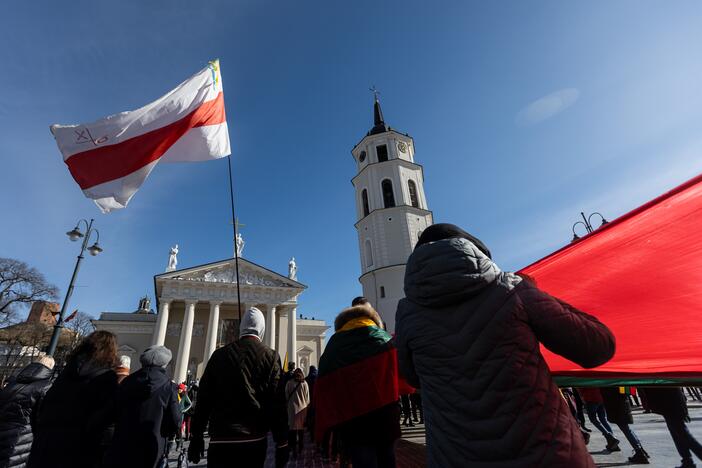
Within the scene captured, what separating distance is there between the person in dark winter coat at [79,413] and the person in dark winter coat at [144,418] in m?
0.11

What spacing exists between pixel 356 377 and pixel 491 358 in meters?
1.80

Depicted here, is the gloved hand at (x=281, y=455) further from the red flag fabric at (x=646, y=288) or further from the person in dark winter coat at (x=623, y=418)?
the person in dark winter coat at (x=623, y=418)

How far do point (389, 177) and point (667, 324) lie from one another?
3190 centimetres

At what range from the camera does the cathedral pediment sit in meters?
31.4

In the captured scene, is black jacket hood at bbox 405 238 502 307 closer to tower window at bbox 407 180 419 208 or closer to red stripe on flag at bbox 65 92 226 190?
red stripe on flag at bbox 65 92 226 190

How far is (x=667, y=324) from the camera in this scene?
5.58 ft

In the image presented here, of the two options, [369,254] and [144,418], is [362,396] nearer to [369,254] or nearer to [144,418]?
[144,418]

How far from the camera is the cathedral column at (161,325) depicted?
2860 cm

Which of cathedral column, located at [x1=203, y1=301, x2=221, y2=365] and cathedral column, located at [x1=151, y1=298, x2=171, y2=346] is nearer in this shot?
cathedral column, located at [x1=151, y1=298, x2=171, y2=346]

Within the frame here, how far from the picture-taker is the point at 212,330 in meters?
29.7

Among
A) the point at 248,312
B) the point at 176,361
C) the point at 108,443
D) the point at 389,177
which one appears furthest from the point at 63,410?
the point at 389,177

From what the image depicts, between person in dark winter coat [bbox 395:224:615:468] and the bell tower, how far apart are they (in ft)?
83.0

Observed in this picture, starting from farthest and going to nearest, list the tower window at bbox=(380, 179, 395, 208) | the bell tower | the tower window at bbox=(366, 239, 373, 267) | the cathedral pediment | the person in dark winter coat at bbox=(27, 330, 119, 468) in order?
1. the tower window at bbox=(380, 179, 395, 208)
2. the cathedral pediment
3. the tower window at bbox=(366, 239, 373, 267)
4. the bell tower
5. the person in dark winter coat at bbox=(27, 330, 119, 468)

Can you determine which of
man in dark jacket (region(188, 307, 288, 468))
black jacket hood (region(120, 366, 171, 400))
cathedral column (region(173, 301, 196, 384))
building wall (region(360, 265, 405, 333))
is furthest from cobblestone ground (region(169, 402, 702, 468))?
cathedral column (region(173, 301, 196, 384))
